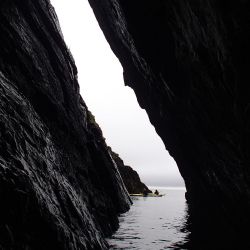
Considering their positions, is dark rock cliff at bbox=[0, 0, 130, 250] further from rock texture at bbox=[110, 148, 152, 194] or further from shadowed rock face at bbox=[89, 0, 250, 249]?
rock texture at bbox=[110, 148, 152, 194]

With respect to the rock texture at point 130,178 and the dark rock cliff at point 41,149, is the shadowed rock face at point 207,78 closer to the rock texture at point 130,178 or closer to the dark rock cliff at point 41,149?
the dark rock cliff at point 41,149

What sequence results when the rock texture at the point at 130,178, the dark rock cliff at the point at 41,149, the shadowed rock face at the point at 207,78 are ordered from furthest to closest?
the rock texture at the point at 130,178
the shadowed rock face at the point at 207,78
the dark rock cliff at the point at 41,149

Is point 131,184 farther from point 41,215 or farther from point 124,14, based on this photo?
point 41,215

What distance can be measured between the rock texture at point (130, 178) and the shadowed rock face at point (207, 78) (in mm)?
55766

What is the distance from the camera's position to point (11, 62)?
723 inches

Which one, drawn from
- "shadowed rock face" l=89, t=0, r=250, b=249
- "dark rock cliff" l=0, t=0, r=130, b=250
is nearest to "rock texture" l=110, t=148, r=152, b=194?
"dark rock cliff" l=0, t=0, r=130, b=250

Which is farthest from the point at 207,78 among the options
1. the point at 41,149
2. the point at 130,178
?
the point at 130,178

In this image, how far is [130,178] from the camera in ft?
289

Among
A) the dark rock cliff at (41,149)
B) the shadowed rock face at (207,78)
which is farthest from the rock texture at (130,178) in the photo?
the shadowed rock face at (207,78)

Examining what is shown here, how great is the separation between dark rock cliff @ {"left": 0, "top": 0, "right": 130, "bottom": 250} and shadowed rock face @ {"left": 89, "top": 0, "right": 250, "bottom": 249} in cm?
632

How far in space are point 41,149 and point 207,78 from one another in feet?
26.3

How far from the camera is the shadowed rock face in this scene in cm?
1153

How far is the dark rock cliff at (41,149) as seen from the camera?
32.4 ft

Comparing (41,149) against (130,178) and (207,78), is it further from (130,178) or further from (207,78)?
(130,178)
